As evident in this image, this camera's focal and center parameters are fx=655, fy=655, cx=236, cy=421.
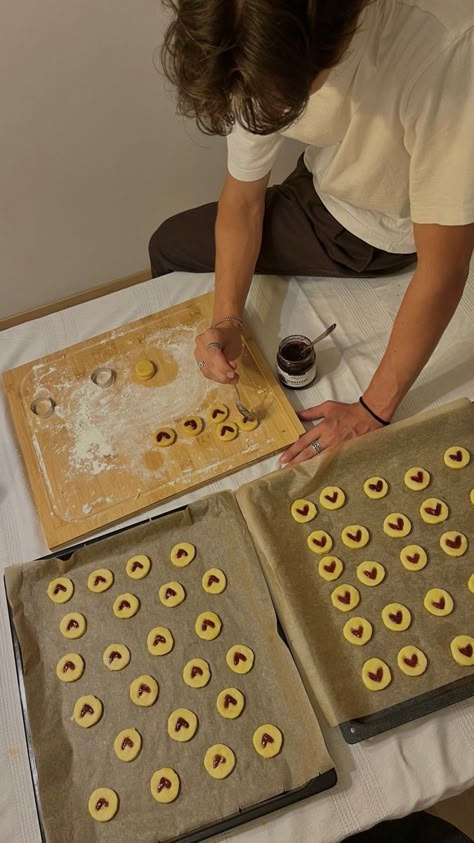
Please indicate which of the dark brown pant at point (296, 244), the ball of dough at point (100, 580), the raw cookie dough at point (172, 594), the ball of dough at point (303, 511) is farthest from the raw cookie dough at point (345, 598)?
the dark brown pant at point (296, 244)

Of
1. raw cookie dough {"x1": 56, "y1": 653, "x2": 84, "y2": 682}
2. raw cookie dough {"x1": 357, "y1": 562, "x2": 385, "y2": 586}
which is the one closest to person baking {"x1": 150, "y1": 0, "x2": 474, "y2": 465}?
raw cookie dough {"x1": 357, "y1": 562, "x2": 385, "y2": 586}

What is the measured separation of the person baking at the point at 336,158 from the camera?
0.61 metres

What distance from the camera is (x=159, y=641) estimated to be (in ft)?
3.06

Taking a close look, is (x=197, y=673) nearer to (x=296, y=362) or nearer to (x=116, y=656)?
(x=116, y=656)

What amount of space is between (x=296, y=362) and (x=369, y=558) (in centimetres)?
36

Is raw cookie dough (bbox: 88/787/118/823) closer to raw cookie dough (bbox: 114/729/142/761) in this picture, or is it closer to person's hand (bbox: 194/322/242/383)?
raw cookie dough (bbox: 114/729/142/761)

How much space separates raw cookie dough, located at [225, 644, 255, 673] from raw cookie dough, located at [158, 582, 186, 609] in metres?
0.11

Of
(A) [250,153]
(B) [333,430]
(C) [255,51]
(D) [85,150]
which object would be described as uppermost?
(D) [85,150]

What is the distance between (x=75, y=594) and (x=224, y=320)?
545 mm

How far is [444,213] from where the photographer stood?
33.4 inches

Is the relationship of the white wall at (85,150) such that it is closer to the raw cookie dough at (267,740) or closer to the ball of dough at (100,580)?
the ball of dough at (100,580)

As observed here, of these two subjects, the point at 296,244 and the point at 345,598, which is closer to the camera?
the point at 345,598

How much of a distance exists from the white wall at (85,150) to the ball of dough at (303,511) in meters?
1.07

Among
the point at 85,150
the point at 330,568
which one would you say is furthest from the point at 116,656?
the point at 85,150
